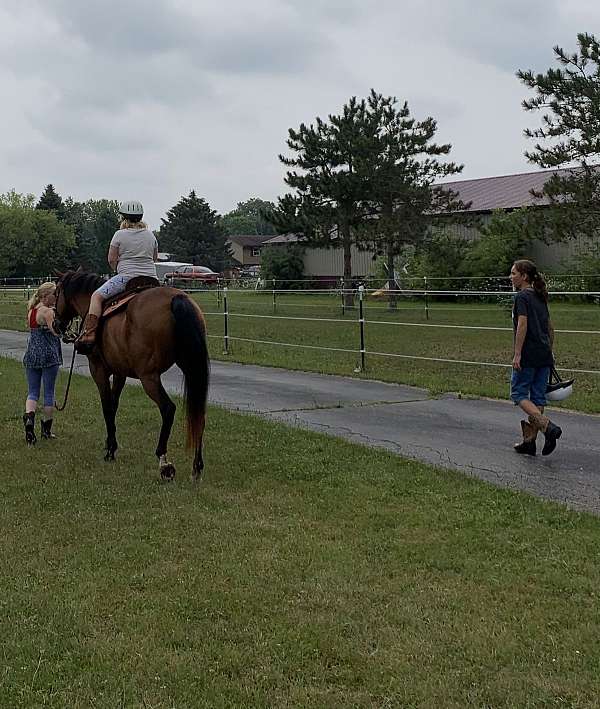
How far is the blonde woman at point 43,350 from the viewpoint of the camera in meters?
8.59

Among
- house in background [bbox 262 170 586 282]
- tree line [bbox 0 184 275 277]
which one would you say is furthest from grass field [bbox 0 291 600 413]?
tree line [bbox 0 184 275 277]

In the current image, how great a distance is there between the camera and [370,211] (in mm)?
35250

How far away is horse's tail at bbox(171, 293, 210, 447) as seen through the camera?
265 inches

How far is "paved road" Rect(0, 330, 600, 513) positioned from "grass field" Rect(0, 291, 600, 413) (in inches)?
31.9

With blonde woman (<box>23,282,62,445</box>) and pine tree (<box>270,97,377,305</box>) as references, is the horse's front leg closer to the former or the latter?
blonde woman (<box>23,282,62,445</box>)

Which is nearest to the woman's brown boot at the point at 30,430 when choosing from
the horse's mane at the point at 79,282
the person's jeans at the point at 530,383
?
the horse's mane at the point at 79,282

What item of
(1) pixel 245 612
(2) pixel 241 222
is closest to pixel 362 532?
(1) pixel 245 612

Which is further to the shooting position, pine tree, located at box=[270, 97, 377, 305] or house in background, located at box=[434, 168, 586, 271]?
house in background, located at box=[434, 168, 586, 271]

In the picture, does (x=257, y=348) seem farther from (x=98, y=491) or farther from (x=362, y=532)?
(x=362, y=532)

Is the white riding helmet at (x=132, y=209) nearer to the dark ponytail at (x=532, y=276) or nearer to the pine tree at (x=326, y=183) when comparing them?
the dark ponytail at (x=532, y=276)

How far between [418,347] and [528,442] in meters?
11.1

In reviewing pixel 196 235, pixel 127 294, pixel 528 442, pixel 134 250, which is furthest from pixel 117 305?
pixel 196 235

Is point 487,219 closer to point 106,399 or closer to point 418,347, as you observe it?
point 418,347

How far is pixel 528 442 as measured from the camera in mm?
7461
